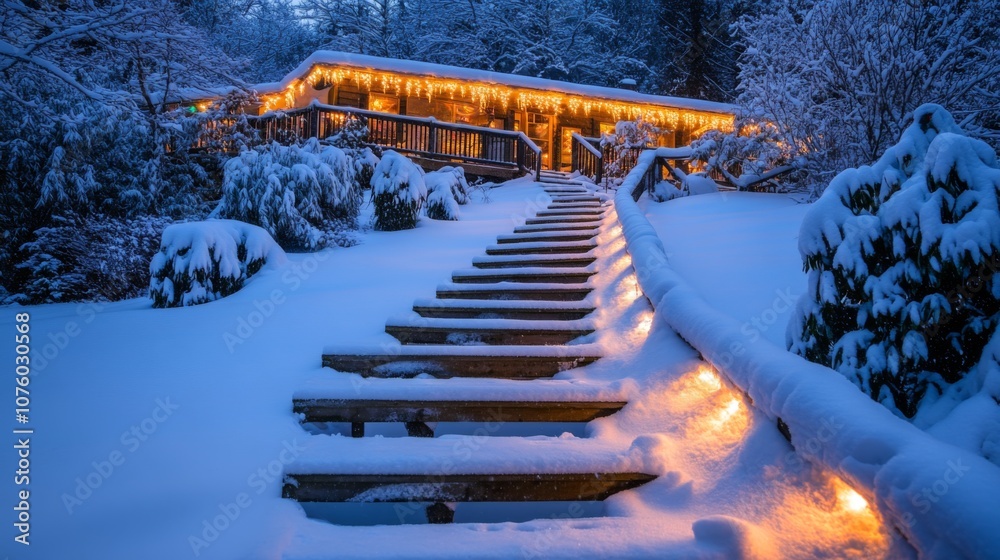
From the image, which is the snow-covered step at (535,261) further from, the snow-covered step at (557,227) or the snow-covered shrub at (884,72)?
the snow-covered shrub at (884,72)

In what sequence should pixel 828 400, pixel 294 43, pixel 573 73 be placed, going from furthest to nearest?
pixel 294 43 → pixel 573 73 → pixel 828 400

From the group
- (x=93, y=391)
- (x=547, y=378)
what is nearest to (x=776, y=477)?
(x=547, y=378)

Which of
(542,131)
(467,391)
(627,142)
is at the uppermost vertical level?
(542,131)

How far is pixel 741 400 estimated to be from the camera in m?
2.04

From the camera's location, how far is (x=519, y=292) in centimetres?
430

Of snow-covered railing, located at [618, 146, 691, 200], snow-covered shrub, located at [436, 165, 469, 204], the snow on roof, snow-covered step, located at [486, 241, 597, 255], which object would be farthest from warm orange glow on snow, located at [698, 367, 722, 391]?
the snow on roof

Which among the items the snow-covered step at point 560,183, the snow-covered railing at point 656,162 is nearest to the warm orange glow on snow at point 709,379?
the snow-covered railing at point 656,162

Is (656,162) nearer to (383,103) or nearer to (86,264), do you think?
(86,264)

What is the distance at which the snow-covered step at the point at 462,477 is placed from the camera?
1.92 meters

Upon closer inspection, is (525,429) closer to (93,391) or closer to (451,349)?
(451,349)

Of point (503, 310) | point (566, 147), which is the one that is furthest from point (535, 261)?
point (566, 147)

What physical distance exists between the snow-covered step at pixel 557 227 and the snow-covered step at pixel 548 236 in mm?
436

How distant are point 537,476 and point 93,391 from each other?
2222 millimetres

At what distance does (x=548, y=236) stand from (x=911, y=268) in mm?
4664
